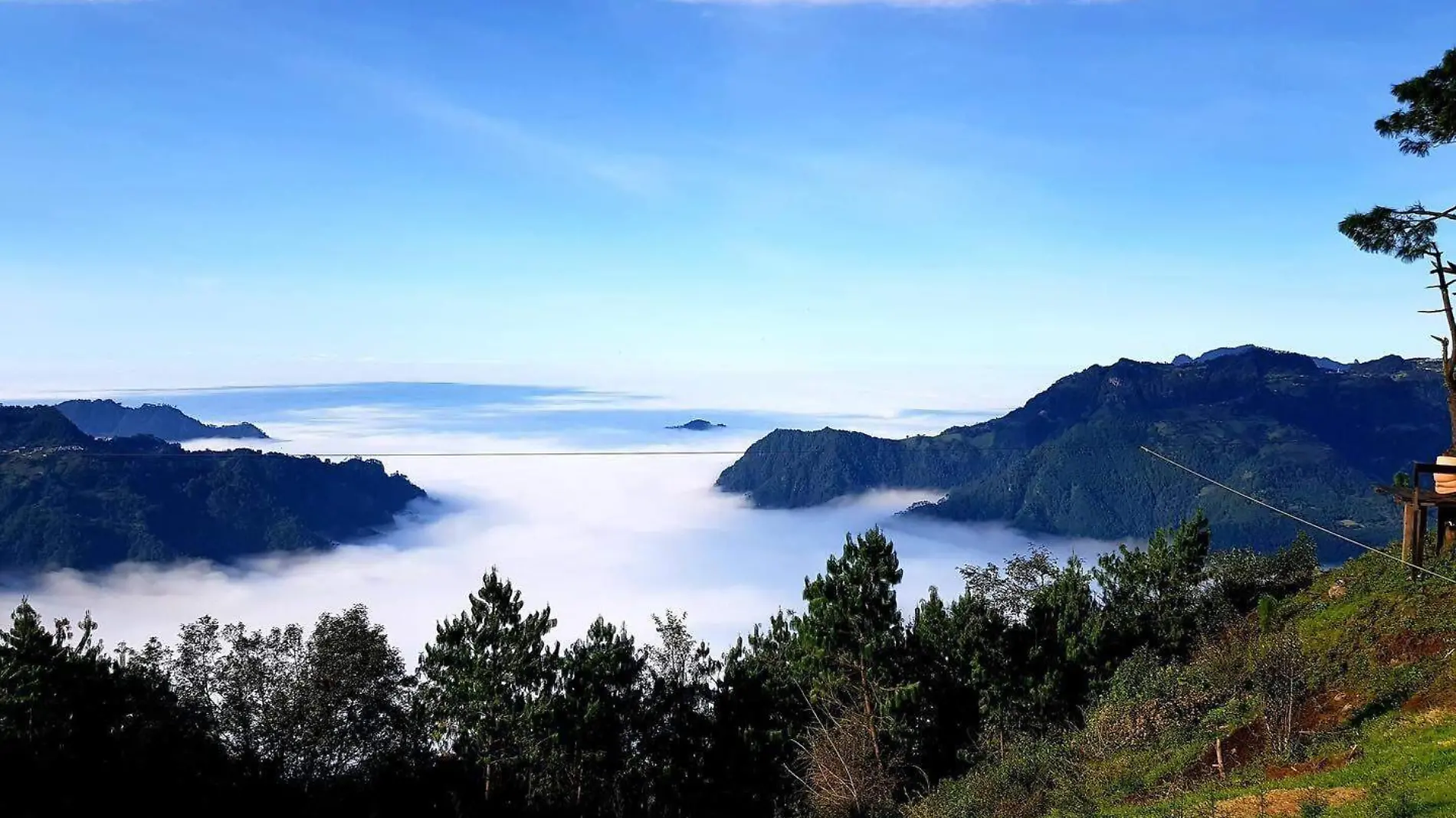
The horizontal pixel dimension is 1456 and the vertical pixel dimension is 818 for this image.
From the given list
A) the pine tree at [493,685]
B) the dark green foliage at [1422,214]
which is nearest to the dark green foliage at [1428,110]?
the dark green foliage at [1422,214]

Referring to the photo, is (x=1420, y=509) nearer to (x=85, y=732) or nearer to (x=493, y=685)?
(x=493, y=685)

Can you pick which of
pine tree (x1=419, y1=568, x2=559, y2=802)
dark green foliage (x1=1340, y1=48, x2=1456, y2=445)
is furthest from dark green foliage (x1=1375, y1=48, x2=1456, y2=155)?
pine tree (x1=419, y1=568, x2=559, y2=802)

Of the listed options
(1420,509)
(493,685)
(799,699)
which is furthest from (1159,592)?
(493,685)

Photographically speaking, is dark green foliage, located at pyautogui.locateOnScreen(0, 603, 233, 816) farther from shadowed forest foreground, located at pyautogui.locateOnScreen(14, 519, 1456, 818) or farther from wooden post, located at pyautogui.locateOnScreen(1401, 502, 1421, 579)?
wooden post, located at pyautogui.locateOnScreen(1401, 502, 1421, 579)

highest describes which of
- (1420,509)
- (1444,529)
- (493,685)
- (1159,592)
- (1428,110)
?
(1428,110)

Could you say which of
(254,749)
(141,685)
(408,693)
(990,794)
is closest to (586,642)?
(408,693)

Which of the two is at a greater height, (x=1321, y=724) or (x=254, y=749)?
(x=1321, y=724)

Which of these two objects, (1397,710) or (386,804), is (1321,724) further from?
(386,804)
